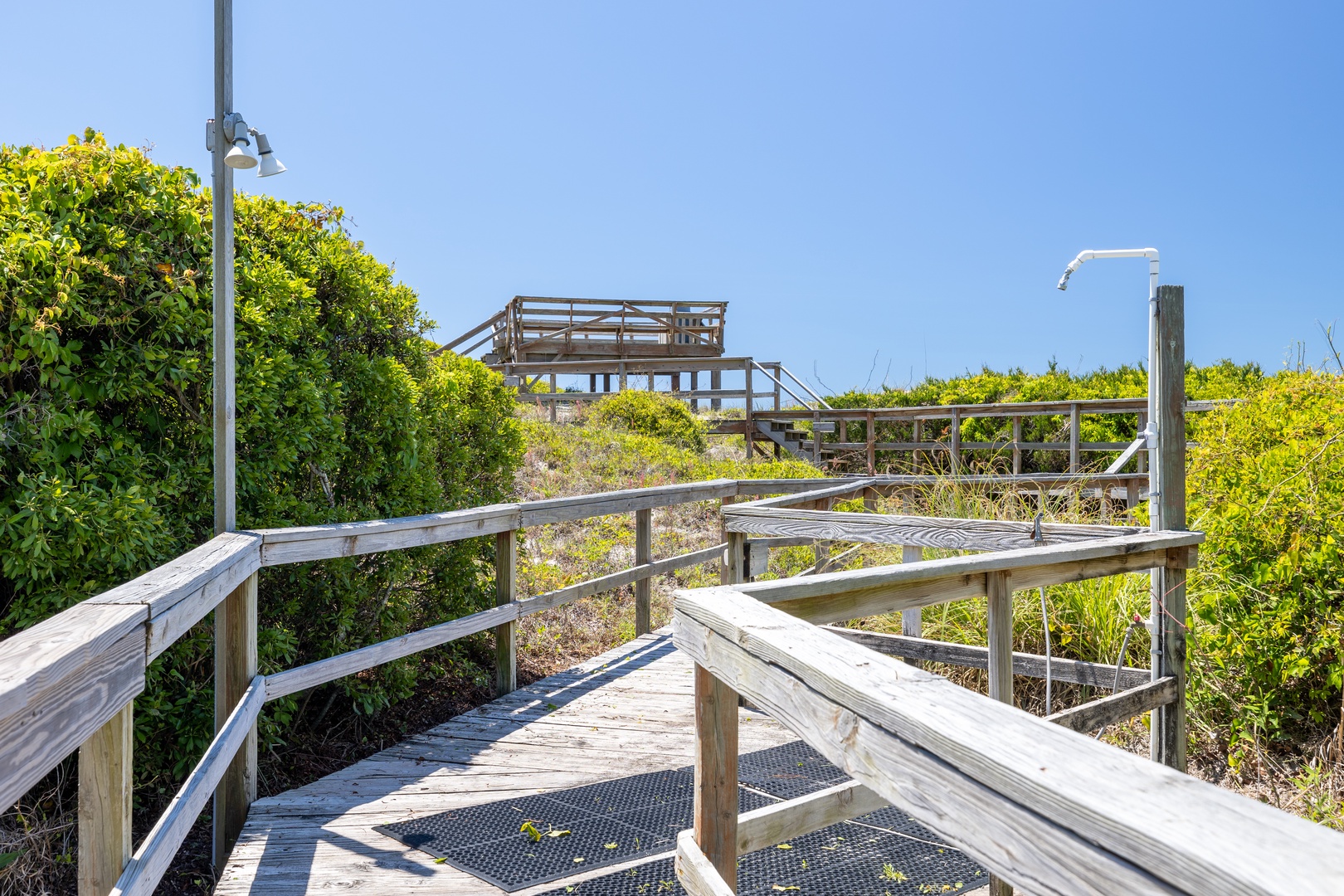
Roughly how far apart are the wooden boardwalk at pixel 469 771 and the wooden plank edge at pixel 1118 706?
160cm

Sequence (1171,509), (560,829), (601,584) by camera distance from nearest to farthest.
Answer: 1. (560,829)
2. (1171,509)
3. (601,584)

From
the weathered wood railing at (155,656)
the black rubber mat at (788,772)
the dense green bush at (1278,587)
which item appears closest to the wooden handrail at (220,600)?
the weathered wood railing at (155,656)

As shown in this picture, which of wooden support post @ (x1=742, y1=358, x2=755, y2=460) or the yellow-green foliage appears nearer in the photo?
the yellow-green foliage

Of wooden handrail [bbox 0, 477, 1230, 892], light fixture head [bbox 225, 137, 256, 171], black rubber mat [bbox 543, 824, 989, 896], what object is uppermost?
light fixture head [bbox 225, 137, 256, 171]

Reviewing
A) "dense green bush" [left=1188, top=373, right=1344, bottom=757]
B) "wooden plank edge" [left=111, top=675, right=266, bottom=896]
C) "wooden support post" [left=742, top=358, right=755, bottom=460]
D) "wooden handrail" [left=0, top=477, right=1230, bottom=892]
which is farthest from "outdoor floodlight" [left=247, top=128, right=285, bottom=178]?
"wooden support post" [left=742, top=358, right=755, bottom=460]

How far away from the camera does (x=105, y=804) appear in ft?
6.38

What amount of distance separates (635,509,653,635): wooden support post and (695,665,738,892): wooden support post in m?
4.11

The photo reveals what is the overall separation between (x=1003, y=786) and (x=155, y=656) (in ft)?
7.11

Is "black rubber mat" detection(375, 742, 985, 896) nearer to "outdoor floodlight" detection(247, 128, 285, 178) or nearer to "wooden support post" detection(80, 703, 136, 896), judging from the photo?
"wooden support post" detection(80, 703, 136, 896)

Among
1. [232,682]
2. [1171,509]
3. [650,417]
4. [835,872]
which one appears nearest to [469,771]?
[232,682]

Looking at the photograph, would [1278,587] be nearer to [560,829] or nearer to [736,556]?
[736,556]

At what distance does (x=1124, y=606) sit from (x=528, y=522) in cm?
333

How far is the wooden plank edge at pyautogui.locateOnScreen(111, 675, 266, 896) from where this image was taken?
6.84 feet

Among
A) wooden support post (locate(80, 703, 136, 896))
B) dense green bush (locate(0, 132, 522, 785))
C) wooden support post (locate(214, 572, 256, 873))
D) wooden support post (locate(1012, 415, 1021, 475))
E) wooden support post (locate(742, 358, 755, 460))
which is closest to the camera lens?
wooden support post (locate(80, 703, 136, 896))
